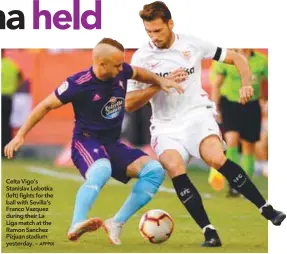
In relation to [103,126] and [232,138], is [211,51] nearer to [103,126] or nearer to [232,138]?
[103,126]

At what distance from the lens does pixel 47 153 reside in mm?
17859

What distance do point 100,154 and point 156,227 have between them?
79cm

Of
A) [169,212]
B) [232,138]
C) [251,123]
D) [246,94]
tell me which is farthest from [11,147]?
[251,123]

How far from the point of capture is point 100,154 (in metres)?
9.34

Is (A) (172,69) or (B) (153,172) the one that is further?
(A) (172,69)

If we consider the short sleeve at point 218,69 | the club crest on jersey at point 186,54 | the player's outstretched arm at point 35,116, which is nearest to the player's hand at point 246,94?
the club crest on jersey at point 186,54

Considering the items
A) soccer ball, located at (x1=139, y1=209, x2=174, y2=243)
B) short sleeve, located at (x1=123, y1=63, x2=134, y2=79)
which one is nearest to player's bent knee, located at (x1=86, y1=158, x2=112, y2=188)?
soccer ball, located at (x1=139, y1=209, x2=174, y2=243)

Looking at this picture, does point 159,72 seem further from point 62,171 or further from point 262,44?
point 62,171

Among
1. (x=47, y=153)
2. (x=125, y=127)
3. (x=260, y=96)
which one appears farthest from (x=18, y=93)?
(x=260, y=96)

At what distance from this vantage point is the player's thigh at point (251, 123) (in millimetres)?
13070

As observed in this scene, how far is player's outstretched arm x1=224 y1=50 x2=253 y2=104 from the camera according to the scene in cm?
952

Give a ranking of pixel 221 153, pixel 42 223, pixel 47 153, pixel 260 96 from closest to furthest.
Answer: pixel 221 153, pixel 42 223, pixel 260 96, pixel 47 153

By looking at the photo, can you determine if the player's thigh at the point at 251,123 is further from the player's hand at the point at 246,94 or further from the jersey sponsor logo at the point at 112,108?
the jersey sponsor logo at the point at 112,108

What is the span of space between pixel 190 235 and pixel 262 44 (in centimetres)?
180
